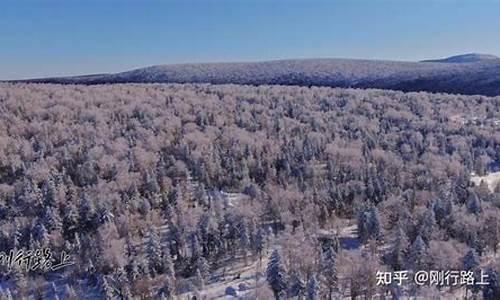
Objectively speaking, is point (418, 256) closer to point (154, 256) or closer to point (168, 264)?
point (168, 264)

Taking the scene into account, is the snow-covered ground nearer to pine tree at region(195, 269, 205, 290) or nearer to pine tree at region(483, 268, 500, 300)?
pine tree at region(483, 268, 500, 300)

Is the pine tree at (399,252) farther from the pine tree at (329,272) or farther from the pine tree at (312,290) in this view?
the pine tree at (312,290)

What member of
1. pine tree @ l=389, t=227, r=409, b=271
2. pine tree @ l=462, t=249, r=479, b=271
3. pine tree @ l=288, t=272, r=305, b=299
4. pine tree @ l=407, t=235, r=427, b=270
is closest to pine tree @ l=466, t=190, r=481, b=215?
pine tree @ l=389, t=227, r=409, b=271

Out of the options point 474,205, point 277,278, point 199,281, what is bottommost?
point 199,281

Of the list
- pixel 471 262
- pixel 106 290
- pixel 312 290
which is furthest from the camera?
pixel 106 290

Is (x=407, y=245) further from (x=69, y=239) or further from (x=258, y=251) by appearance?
(x=69, y=239)

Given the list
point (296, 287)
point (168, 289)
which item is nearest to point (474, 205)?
point (296, 287)
